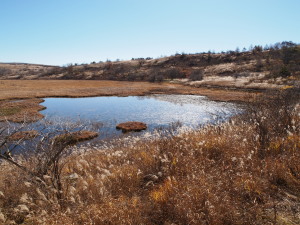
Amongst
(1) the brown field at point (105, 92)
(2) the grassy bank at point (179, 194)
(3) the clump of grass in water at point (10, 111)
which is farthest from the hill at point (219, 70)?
(3) the clump of grass in water at point (10, 111)

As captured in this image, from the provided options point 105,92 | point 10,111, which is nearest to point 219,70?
point 105,92

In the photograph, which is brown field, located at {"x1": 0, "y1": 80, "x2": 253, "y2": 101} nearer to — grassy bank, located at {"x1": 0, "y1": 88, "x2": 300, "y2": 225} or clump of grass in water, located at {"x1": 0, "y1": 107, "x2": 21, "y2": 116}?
clump of grass in water, located at {"x1": 0, "y1": 107, "x2": 21, "y2": 116}

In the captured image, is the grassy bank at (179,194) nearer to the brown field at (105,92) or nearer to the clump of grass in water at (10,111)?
the clump of grass in water at (10,111)

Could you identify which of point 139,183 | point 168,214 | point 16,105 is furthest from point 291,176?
point 16,105

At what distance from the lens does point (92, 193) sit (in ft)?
16.3

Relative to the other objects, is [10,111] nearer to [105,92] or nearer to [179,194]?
[105,92]

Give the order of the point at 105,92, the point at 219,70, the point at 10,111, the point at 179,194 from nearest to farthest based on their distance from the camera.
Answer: the point at 179,194, the point at 10,111, the point at 105,92, the point at 219,70

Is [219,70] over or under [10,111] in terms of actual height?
over

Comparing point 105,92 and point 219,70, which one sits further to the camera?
point 219,70

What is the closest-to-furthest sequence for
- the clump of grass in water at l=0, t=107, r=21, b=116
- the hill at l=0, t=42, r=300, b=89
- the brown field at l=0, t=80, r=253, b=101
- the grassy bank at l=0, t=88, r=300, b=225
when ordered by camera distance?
the grassy bank at l=0, t=88, r=300, b=225, the clump of grass in water at l=0, t=107, r=21, b=116, the brown field at l=0, t=80, r=253, b=101, the hill at l=0, t=42, r=300, b=89

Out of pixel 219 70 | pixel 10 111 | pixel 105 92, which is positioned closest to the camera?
pixel 10 111

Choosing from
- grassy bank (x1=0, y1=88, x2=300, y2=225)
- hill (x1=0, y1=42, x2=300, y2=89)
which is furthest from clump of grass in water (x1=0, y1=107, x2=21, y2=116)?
hill (x1=0, y1=42, x2=300, y2=89)

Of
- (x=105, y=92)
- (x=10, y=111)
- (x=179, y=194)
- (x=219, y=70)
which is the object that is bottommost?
(x=10, y=111)

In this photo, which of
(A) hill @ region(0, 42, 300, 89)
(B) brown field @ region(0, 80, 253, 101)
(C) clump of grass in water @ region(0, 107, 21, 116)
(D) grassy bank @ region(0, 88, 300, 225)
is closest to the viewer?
(D) grassy bank @ region(0, 88, 300, 225)
